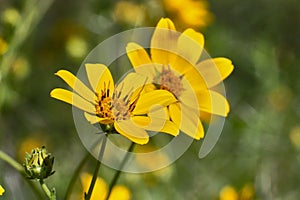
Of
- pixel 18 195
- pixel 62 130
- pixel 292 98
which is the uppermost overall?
pixel 18 195

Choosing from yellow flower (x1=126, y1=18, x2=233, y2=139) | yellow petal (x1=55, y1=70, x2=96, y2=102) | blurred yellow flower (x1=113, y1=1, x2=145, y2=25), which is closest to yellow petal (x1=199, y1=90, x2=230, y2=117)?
yellow flower (x1=126, y1=18, x2=233, y2=139)

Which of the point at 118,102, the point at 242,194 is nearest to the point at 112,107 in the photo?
the point at 118,102

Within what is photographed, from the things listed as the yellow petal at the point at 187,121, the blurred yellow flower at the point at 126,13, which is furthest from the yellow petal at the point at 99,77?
the blurred yellow flower at the point at 126,13

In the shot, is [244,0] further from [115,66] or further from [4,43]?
[4,43]

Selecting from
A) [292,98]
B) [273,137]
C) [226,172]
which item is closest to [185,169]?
[226,172]

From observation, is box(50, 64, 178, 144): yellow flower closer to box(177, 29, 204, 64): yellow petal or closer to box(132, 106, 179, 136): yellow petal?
box(132, 106, 179, 136): yellow petal

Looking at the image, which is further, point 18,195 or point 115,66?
point 115,66

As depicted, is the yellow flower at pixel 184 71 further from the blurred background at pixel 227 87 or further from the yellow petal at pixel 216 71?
the blurred background at pixel 227 87

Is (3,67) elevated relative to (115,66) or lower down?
elevated
